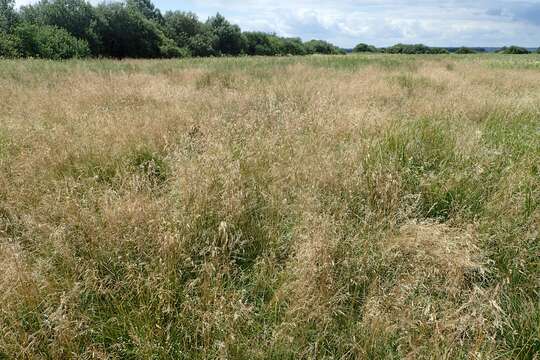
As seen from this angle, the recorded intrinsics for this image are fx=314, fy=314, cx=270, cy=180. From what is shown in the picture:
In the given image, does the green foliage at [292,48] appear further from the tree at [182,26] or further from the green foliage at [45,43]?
the green foliage at [45,43]

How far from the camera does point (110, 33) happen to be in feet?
115

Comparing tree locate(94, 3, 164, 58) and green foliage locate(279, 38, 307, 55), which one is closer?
tree locate(94, 3, 164, 58)

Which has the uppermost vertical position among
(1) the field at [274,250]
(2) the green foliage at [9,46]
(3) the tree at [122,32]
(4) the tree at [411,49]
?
(4) the tree at [411,49]

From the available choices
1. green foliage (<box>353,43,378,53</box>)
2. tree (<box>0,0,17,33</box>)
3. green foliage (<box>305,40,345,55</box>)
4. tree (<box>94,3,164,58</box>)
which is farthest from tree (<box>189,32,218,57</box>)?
green foliage (<box>353,43,378,53</box>)

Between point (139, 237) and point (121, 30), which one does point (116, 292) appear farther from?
point (121, 30)

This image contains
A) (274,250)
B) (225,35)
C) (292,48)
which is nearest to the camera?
(274,250)

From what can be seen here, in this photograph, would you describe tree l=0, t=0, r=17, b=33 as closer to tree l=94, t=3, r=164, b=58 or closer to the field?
tree l=94, t=3, r=164, b=58

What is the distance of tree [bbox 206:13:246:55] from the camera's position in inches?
2124

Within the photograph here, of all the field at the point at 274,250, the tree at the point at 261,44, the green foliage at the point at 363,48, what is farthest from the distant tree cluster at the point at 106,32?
the green foliage at the point at 363,48

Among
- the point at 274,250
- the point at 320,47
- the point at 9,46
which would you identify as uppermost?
the point at 320,47

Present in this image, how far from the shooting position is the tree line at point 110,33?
2409 centimetres

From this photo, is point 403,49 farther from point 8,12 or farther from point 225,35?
point 8,12

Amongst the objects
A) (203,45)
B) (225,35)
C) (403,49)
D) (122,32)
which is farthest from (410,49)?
(122,32)

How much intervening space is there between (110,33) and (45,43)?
12.0 m
